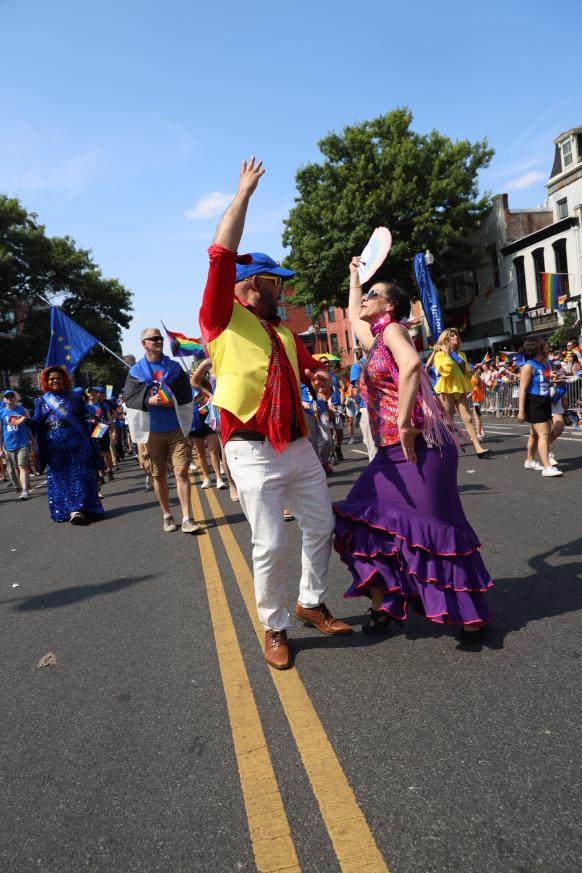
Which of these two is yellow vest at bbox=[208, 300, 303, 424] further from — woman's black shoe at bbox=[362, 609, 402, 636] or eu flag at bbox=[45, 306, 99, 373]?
eu flag at bbox=[45, 306, 99, 373]

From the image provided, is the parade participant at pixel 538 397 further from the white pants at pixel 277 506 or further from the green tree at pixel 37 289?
the green tree at pixel 37 289

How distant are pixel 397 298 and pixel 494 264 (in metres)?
37.7

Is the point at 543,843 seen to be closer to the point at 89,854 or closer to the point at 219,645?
the point at 89,854

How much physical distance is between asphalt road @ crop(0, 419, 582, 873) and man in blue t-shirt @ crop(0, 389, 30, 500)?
29.6 ft

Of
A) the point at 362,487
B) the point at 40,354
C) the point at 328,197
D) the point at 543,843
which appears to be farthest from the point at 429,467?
the point at 40,354

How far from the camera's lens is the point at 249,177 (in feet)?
10.2

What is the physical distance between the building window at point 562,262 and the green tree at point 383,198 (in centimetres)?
431

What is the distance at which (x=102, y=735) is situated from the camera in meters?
2.94

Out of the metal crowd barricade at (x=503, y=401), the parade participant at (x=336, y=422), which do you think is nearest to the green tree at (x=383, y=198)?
the metal crowd barricade at (x=503, y=401)

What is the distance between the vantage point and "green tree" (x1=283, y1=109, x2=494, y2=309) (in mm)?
32719

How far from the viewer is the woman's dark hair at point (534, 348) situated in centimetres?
836

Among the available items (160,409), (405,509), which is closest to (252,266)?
(405,509)

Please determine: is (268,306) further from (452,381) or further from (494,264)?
(494,264)

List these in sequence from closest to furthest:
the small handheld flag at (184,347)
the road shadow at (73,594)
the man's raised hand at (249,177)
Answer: the man's raised hand at (249,177)
the road shadow at (73,594)
the small handheld flag at (184,347)
